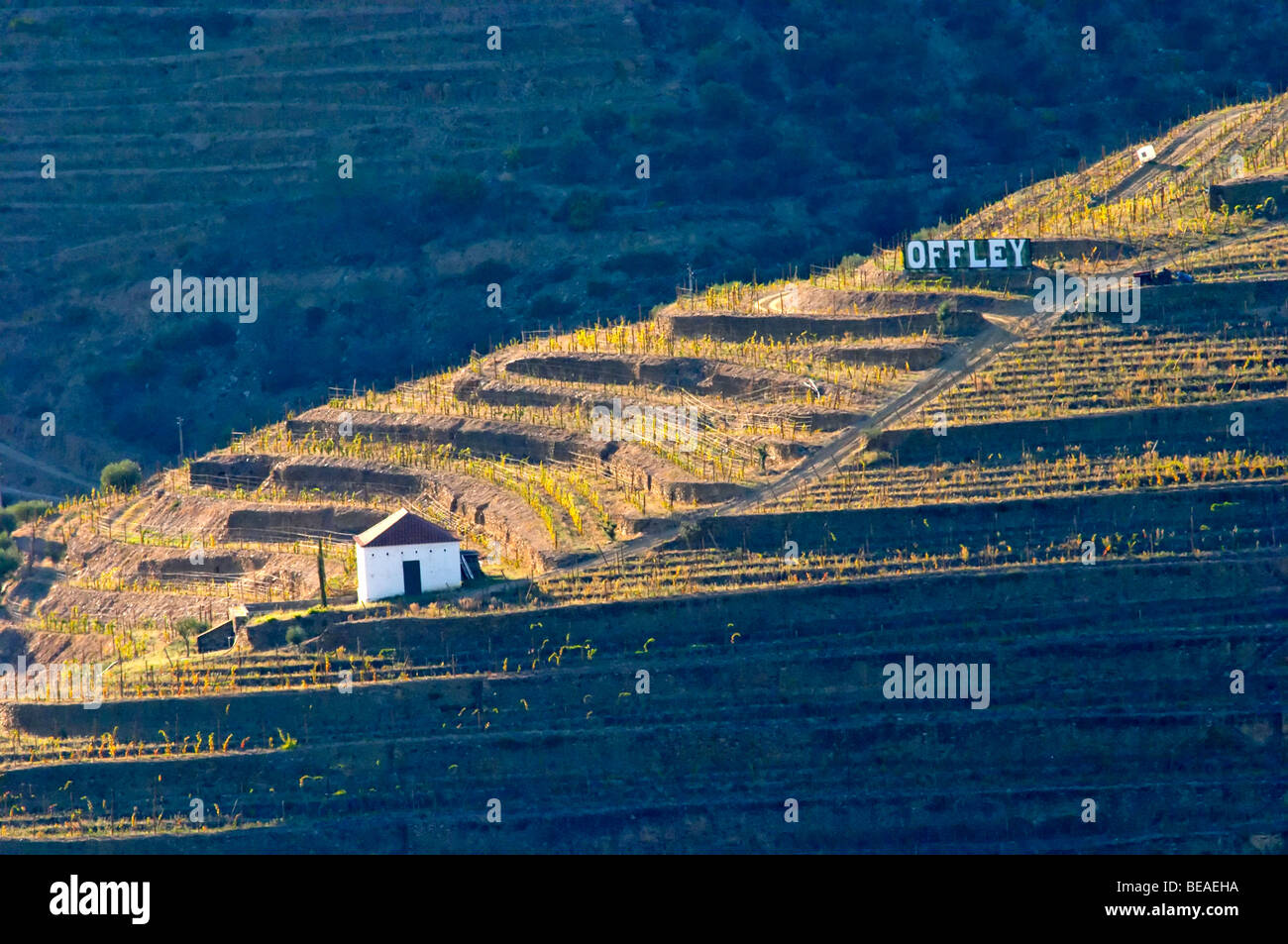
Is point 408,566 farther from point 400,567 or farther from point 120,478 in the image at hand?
point 120,478

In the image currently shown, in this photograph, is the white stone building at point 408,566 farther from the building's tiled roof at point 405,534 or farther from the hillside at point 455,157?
the hillside at point 455,157

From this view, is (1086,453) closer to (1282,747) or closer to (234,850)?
(1282,747)

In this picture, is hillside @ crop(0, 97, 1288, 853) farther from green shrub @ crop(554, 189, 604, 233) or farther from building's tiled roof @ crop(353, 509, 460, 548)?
green shrub @ crop(554, 189, 604, 233)

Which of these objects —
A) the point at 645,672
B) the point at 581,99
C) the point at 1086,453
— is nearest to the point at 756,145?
the point at 581,99

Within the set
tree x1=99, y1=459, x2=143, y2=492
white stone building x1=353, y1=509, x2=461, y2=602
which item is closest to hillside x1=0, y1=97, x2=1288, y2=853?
white stone building x1=353, y1=509, x2=461, y2=602

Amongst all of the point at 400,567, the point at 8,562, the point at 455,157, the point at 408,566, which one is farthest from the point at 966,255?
the point at 455,157

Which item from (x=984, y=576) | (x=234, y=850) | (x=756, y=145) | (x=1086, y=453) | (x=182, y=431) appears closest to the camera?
(x=234, y=850)
